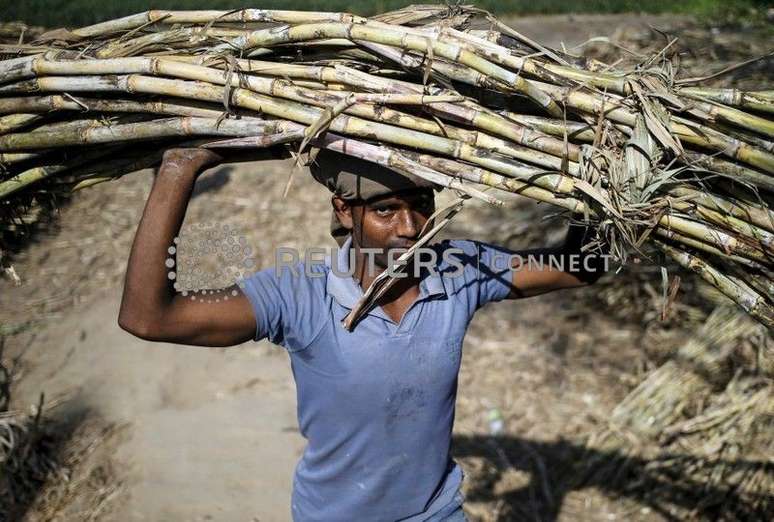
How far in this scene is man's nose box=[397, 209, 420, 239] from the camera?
1.99m

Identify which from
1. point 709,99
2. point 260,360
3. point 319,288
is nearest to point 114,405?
point 260,360

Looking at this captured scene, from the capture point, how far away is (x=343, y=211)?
2111mm

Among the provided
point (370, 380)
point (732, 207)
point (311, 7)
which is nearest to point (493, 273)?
point (370, 380)

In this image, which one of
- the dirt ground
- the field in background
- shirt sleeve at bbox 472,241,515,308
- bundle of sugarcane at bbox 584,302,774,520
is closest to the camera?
shirt sleeve at bbox 472,241,515,308

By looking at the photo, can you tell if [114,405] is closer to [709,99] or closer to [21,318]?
[21,318]

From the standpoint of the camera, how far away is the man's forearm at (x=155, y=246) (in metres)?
1.82

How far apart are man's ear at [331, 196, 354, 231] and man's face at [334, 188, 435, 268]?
0.03 metres

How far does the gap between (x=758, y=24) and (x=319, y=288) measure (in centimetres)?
596

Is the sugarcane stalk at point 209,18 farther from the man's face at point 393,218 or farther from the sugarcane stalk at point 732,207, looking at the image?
the sugarcane stalk at point 732,207

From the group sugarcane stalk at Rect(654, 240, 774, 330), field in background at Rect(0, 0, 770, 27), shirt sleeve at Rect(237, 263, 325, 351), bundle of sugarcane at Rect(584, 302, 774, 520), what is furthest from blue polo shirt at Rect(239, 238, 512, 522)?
field in background at Rect(0, 0, 770, 27)

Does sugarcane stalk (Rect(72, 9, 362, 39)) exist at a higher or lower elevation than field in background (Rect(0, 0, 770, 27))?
higher

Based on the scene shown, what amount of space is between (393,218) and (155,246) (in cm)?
54

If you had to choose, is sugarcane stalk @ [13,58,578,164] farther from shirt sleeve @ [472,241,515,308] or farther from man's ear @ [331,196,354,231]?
shirt sleeve @ [472,241,515,308]

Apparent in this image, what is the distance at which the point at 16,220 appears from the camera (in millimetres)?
2145
